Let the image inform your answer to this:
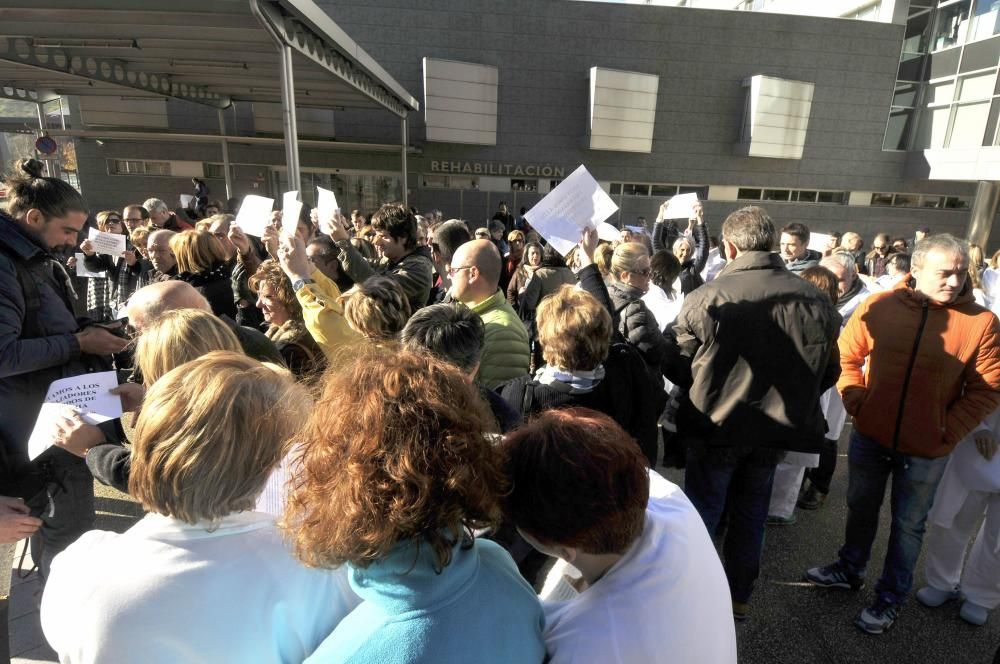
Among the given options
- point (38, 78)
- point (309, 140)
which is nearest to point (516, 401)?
point (38, 78)

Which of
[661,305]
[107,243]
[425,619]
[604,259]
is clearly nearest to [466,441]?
[425,619]

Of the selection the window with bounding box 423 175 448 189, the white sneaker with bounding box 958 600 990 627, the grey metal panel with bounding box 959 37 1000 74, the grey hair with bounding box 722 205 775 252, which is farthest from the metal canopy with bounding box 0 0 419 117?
the grey metal panel with bounding box 959 37 1000 74

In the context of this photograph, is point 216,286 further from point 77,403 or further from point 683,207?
point 683,207

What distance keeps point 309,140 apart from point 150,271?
13383mm

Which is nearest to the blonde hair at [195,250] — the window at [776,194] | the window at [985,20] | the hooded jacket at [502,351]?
the hooded jacket at [502,351]

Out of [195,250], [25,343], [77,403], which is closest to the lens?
[77,403]

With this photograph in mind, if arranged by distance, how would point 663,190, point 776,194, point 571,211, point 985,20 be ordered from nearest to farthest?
point 571,211 → point 985,20 → point 663,190 → point 776,194

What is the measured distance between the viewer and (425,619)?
795mm

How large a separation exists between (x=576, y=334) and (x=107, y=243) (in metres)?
4.26

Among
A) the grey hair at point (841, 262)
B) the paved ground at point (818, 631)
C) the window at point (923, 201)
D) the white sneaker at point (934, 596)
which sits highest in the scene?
the window at point (923, 201)

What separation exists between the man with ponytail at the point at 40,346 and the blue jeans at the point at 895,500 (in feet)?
11.9

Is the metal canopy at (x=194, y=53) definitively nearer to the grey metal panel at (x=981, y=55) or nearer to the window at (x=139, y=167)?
the window at (x=139, y=167)

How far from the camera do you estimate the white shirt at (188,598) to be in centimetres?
96

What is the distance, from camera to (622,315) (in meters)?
→ 2.92
